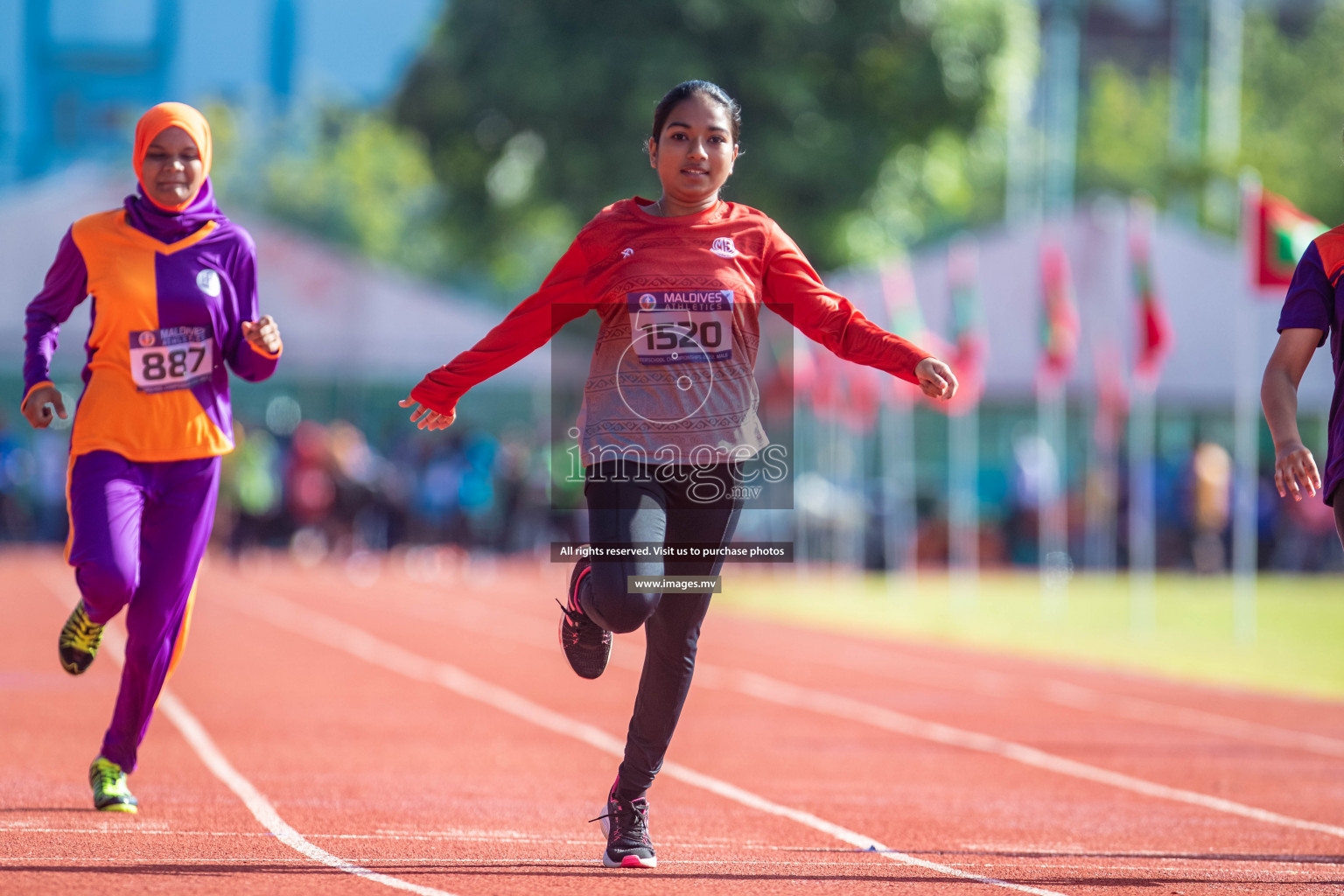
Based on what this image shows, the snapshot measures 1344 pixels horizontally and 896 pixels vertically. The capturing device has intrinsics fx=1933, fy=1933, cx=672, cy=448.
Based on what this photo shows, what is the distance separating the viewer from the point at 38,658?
1384cm

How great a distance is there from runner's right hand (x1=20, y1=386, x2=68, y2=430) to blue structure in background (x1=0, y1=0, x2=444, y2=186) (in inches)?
830

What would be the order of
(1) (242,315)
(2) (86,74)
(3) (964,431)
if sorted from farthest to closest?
(3) (964,431), (2) (86,74), (1) (242,315)

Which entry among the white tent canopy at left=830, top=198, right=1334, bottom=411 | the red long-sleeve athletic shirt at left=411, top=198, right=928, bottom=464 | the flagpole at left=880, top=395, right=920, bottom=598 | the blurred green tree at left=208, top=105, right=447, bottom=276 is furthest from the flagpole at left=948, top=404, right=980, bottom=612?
the blurred green tree at left=208, top=105, right=447, bottom=276

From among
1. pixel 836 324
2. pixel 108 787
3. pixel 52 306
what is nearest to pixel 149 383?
pixel 52 306

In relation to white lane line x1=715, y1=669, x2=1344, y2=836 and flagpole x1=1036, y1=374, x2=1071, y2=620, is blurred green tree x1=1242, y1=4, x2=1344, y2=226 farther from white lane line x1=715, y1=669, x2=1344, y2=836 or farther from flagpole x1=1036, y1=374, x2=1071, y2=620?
white lane line x1=715, y1=669, x2=1344, y2=836

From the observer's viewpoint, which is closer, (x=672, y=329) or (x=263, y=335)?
(x=672, y=329)

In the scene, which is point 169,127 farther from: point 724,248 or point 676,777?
point 676,777

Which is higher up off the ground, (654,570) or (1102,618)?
(654,570)

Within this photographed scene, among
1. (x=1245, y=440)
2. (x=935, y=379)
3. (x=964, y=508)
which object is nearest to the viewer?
(x=935, y=379)

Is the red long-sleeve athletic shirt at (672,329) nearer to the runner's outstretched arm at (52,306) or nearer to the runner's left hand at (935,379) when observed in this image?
the runner's left hand at (935,379)

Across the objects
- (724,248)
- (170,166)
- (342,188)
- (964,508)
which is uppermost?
(342,188)

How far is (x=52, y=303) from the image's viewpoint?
6.60 metres

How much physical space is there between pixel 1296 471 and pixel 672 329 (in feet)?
5.91

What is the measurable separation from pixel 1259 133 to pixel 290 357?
39478 mm
